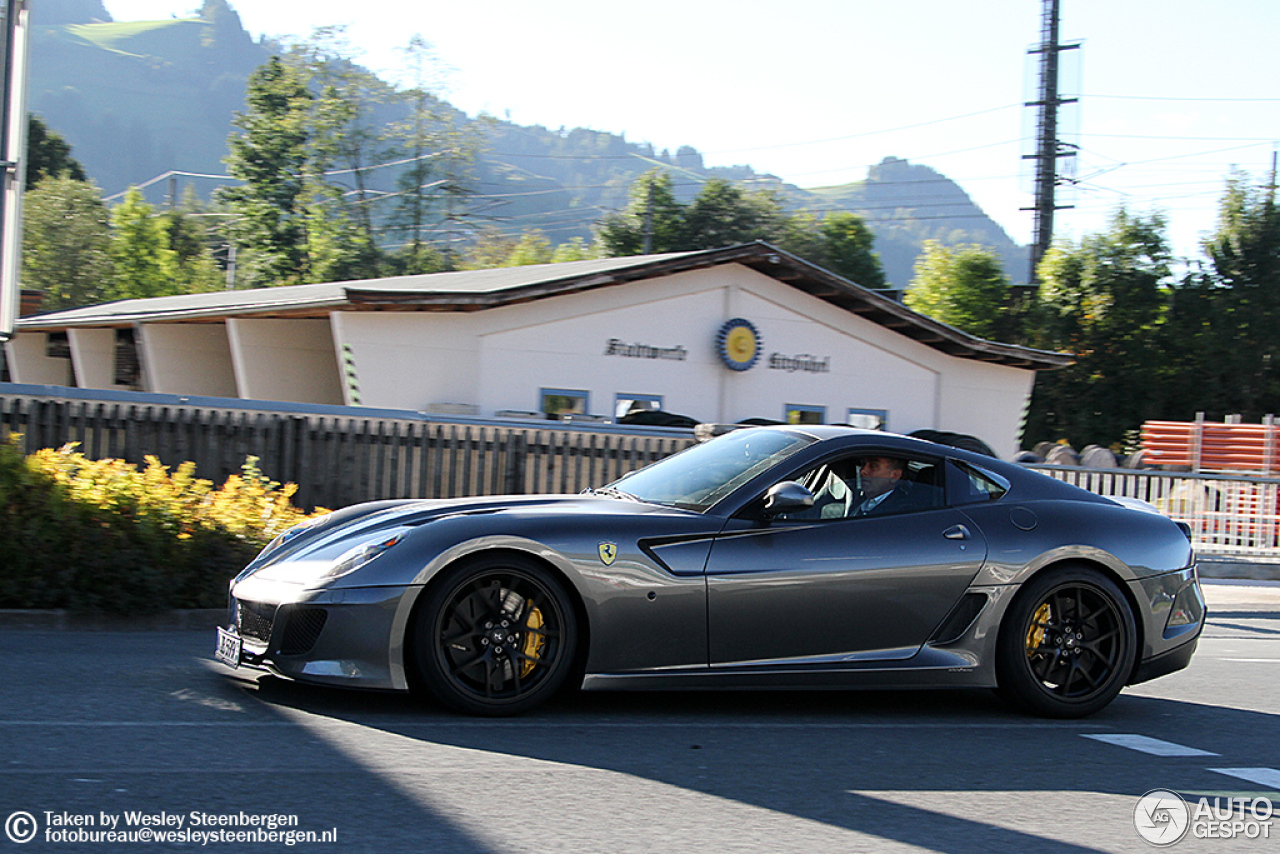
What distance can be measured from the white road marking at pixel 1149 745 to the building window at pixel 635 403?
50.3 ft

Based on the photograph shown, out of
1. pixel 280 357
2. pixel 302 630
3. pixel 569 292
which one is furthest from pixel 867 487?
pixel 280 357

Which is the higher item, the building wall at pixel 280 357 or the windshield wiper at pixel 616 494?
the building wall at pixel 280 357

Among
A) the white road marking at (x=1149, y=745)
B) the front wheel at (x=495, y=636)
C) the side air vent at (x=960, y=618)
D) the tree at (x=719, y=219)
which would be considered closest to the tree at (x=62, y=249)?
the tree at (x=719, y=219)

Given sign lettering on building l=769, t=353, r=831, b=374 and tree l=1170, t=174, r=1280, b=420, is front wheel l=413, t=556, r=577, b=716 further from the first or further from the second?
tree l=1170, t=174, r=1280, b=420

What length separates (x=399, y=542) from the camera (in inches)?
219

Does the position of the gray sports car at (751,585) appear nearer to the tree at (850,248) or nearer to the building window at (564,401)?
the building window at (564,401)

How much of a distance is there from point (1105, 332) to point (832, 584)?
39.9m

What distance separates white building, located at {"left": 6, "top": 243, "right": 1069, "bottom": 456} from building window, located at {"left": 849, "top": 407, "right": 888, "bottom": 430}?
40 millimetres

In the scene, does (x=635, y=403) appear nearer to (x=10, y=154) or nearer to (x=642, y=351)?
(x=642, y=351)

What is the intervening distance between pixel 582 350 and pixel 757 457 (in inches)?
600

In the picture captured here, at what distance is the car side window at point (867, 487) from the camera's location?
A: 20.7 feet

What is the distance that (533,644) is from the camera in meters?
5.64

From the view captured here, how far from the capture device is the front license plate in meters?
5.71

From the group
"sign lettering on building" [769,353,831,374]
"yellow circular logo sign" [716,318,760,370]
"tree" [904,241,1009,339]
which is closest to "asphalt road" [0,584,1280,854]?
"yellow circular logo sign" [716,318,760,370]
